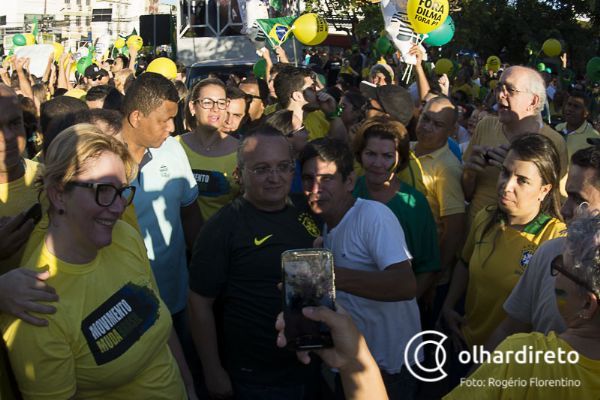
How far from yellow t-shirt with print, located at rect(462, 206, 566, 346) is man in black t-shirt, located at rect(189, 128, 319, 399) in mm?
917

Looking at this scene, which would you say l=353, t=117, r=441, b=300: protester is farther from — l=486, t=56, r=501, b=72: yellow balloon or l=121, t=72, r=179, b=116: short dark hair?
l=486, t=56, r=501, b=72: yellow balloon

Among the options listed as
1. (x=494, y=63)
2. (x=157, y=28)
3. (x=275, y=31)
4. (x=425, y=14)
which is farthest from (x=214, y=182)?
(x=157, y=28)

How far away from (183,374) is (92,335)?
0.77 meters

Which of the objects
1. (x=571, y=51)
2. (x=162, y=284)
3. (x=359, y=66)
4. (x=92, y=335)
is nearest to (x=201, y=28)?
(x=359, y=66)

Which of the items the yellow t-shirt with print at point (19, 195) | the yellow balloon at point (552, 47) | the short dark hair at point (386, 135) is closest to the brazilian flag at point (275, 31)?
the yellow balloon at point (552, 47)

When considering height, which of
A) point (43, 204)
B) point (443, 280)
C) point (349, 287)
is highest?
point (43, 204)

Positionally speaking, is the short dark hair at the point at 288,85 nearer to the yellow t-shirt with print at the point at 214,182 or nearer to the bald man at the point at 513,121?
the yellow t-shirt with print at the point at 214,182

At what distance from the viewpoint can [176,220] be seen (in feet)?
13.1

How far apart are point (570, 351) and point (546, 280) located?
0.78 meters

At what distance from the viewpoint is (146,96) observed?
12.7 feet

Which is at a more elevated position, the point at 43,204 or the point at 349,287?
the point at 43,204

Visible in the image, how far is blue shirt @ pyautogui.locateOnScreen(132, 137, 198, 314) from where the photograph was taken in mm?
3850

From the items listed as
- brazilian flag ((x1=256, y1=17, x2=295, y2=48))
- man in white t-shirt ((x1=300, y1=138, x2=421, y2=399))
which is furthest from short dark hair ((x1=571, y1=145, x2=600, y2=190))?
brazilian flag ((x1=256, y1=17, x2=295, y2=48))

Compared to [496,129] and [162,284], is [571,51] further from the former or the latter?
[162,284]
